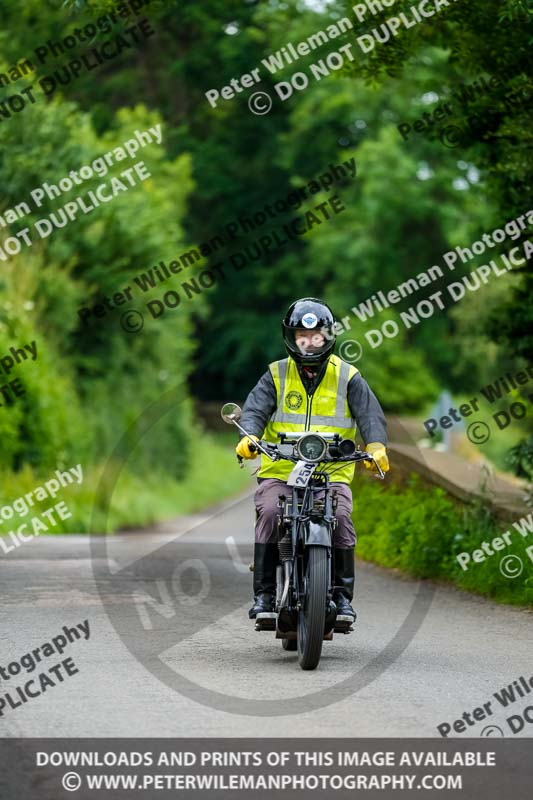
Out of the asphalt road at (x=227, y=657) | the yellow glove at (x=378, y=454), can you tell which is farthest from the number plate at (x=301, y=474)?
the asphalt road at (x=227, y=657)

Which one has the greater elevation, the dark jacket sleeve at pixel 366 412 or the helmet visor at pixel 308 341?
the helmet visor at pixel 308 341

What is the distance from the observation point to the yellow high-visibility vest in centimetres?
909

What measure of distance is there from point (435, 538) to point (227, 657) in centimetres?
476

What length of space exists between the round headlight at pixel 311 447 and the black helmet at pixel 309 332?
0.61 meters

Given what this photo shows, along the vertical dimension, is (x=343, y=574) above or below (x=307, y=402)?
below

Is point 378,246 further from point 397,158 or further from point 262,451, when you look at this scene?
point 262,451

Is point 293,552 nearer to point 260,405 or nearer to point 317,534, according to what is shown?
point 317,534

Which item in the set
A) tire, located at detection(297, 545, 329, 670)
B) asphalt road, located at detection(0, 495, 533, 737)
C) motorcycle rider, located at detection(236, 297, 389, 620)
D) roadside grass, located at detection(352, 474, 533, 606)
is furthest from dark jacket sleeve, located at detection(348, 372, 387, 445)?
roadside grass, located at detection(352, 474, 533, 606)

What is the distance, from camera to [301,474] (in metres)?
8.64

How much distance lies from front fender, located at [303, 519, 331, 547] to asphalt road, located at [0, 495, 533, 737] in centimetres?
72

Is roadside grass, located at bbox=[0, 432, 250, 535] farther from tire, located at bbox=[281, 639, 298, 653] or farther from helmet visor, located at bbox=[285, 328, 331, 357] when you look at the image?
helmet visor, located at bbox=[285, 328, 331, 357]

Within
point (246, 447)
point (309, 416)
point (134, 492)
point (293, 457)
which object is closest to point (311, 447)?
point (293, 457)

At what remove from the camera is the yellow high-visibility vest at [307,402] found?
9.09 metres
